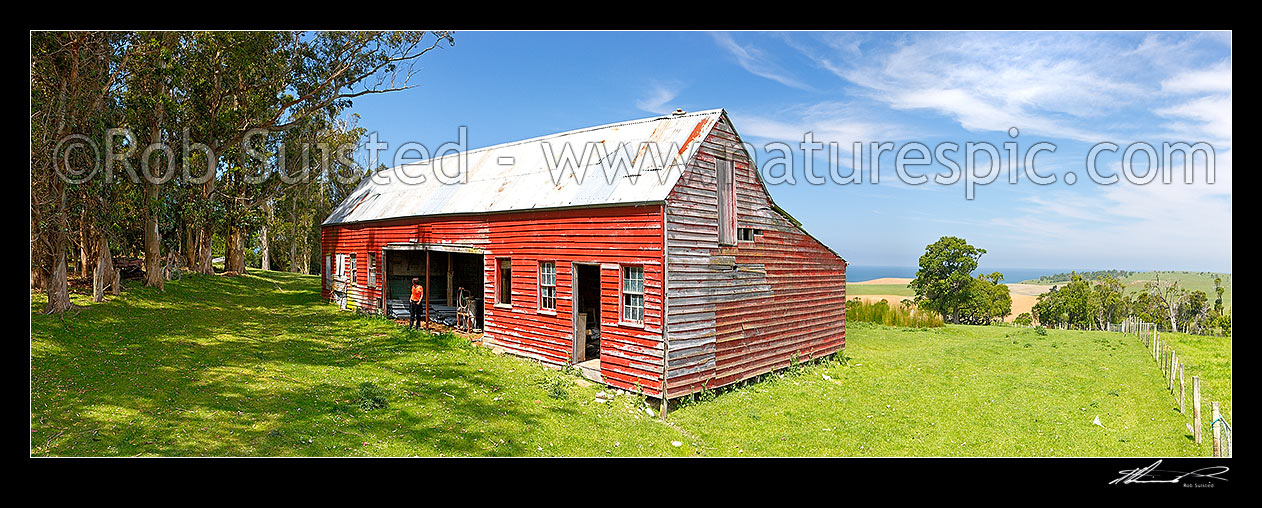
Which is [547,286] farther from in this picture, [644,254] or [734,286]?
[734,286]

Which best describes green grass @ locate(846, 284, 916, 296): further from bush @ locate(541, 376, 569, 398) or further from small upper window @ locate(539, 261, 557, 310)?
bush @ locate(541, 376, 569, 398)

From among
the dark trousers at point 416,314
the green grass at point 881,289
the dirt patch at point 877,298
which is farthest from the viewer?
the green grass at point 881,289

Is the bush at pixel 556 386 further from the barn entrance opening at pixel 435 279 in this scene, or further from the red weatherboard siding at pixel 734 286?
the barn entrance opening at pixel 435 279

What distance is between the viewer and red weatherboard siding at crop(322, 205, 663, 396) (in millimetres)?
13453

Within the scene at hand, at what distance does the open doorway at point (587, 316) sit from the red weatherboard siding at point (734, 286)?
8.85ft

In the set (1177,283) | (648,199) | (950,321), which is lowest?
(950,321)

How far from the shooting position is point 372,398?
12.1 meters

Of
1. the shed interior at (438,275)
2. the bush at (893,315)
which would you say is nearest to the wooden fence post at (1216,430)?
the shed interior at (438,275)

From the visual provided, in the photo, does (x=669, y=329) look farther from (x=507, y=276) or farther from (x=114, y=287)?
(x=114, y=287)

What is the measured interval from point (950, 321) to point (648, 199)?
34.4 meters

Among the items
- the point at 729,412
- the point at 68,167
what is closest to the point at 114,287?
the point at 68,167

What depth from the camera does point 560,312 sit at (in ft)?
50.8

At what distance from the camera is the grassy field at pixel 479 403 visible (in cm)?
1028

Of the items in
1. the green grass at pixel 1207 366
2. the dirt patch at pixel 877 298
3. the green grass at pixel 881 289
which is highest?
the green grass at pixel 881 289
